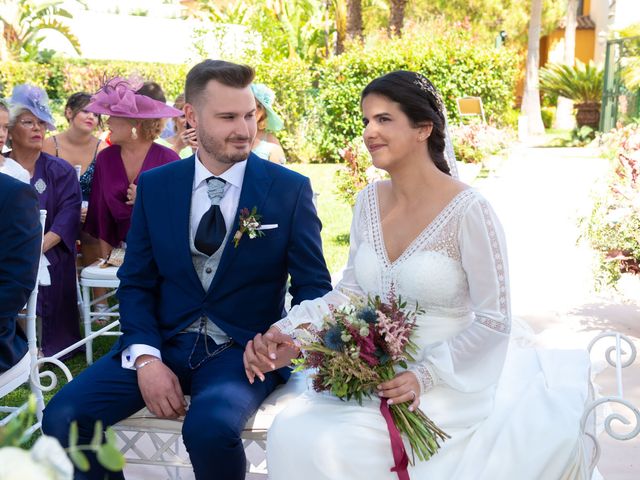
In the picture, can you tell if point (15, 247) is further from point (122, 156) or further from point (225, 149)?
point (122, 156)

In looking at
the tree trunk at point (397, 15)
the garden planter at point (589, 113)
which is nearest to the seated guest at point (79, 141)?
the tree trunk at point (397, 15)

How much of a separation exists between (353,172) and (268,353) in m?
7.41

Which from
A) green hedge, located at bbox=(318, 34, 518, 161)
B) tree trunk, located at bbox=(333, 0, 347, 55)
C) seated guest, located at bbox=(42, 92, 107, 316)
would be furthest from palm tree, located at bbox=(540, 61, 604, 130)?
seated guest, located at bbox=(42, 92, 107, 316)

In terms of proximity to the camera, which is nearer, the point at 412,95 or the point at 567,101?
the point at 412,95

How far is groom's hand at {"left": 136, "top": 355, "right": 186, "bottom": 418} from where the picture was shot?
335 centimetres

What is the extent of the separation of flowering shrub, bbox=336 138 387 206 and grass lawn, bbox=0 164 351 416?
19 centimetres

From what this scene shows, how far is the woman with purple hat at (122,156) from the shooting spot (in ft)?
21.2

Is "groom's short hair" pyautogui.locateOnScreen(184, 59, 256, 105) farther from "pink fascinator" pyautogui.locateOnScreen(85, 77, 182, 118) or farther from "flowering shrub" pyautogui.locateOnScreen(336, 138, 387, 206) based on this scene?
"flowering shrub" pyautogui.locateOnScreen(336, 138, 387, 206)

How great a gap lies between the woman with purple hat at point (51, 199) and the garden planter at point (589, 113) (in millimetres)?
22808

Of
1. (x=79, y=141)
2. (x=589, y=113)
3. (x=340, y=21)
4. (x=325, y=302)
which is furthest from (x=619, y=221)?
(x=589, y=113)

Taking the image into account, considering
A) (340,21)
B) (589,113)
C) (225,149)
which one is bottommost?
(589,113)

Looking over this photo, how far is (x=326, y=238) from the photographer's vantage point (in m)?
11.1

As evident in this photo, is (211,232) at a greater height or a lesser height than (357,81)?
greater

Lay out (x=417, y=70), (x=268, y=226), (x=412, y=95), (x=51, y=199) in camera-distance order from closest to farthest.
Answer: (x=412, y=95), (x=268, y=226), (x=51, y=199), (x=417, y=70)
